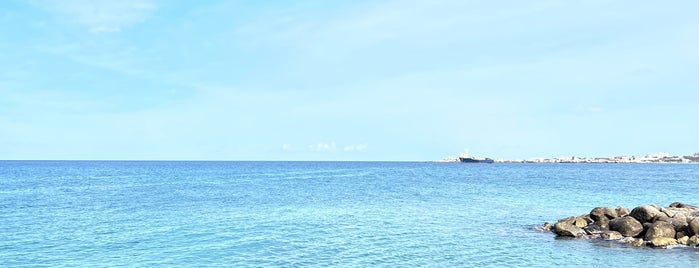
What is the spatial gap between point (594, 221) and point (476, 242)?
11.9 metres

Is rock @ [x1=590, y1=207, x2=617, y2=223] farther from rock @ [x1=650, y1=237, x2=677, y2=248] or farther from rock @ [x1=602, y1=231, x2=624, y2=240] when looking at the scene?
rock @ [x1=650, y1=237, x2=677, y2=248]

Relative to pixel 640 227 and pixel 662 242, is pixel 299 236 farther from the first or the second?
pixel 640 227

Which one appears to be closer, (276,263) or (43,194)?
(276,263)

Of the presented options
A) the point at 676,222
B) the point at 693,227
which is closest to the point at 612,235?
the point at 676,222

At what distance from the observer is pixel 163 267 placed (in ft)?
92.5

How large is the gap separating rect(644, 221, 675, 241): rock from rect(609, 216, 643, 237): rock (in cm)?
175

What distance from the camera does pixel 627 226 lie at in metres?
38.3

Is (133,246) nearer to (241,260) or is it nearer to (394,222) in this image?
(241,260)

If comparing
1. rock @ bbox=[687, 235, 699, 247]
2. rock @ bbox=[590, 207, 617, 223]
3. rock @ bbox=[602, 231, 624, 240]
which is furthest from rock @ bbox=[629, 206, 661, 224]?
rock @ bbox=[687, 235, 699, 247]

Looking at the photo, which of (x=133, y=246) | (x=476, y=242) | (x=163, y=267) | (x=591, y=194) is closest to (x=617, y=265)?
(x=476, y=242)

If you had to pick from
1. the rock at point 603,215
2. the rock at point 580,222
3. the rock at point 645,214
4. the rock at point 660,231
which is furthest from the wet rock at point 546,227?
the rock at point 660,231

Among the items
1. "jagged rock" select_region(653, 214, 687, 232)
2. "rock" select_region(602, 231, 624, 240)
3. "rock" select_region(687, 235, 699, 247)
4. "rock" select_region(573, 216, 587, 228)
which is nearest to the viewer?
"rock" select_region(687, 235, 699, 247)

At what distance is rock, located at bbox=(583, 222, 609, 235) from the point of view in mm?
39987

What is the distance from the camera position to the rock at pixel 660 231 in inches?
1394
